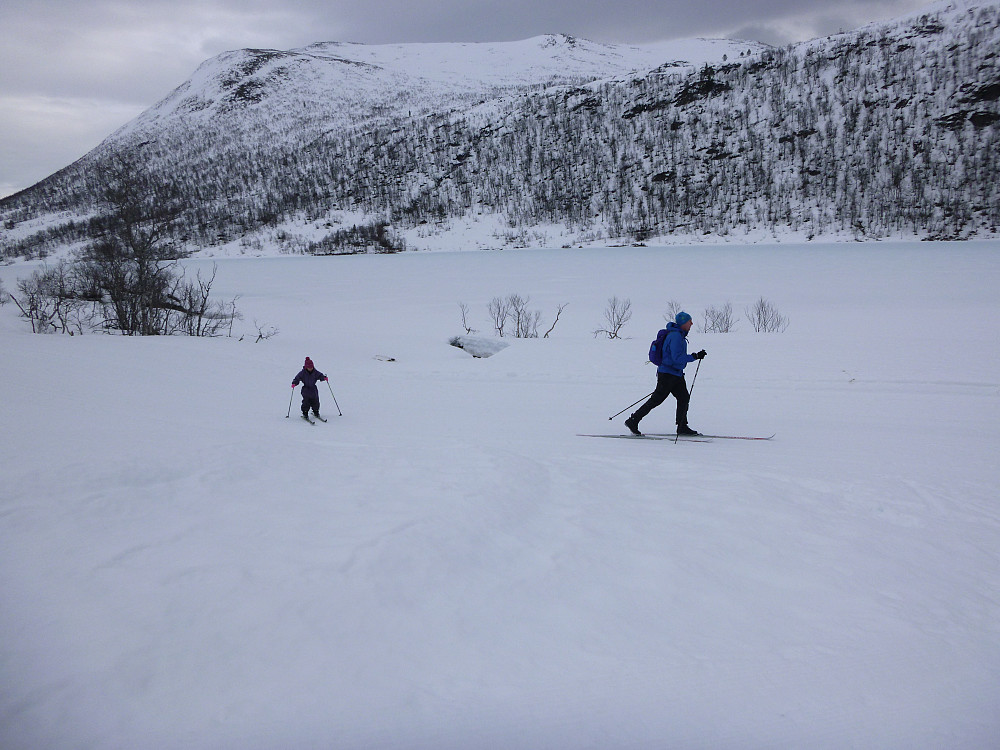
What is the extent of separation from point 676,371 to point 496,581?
529cm

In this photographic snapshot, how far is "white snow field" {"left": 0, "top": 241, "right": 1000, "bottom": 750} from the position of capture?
2.81 m

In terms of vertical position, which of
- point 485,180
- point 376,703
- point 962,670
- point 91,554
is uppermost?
point 485,180

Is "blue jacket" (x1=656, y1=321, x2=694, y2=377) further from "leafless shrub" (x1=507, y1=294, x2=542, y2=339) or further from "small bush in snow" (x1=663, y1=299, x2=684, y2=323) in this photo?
"small bush in snow" (x1=663, y1=299, x2=684, y2=323)

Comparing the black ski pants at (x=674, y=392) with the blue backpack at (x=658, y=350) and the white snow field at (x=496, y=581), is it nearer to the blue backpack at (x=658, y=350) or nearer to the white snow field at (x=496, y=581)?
the blue backpack at (x=658, y=350)

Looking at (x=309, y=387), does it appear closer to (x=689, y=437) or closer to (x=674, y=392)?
(x=674, y=392)

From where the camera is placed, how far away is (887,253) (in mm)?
50781

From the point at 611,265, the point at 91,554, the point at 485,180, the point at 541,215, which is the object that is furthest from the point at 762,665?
the point at 485,180

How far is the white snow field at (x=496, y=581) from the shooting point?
2811 millimetres

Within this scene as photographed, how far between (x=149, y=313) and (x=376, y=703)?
26446 mm

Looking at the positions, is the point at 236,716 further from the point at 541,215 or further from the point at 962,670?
the point at 541,215

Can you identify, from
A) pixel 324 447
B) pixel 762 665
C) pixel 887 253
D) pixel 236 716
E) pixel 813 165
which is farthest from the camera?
pixel 813 165

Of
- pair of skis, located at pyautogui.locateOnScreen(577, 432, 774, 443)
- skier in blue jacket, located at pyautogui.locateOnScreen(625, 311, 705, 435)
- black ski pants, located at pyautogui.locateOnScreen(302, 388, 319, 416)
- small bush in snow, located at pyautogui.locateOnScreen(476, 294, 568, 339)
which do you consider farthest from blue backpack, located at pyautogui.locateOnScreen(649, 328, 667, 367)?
small bush in snow, located at pyautogui.locateOnScreen(476, 294, 568, 339)

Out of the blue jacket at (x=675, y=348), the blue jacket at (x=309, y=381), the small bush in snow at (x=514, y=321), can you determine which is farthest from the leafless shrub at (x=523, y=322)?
the blue jacket at (x=675, y=348)

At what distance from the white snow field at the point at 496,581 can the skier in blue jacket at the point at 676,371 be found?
54 centimetres
